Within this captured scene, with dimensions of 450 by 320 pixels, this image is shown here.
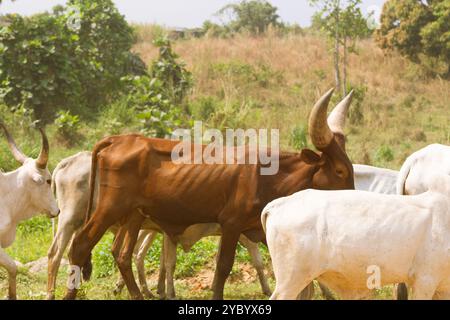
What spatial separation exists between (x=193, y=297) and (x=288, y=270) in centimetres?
275

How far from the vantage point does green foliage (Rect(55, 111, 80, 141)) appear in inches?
637

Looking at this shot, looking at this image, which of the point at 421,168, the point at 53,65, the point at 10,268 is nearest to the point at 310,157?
the point at 421,168

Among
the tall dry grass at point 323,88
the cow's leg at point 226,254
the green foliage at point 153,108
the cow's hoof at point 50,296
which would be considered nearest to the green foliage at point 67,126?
the green foliage at point 153,108

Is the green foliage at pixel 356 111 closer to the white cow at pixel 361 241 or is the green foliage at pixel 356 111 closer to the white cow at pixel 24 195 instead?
the white cow at pixel 24 195

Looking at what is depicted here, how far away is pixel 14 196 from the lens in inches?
295

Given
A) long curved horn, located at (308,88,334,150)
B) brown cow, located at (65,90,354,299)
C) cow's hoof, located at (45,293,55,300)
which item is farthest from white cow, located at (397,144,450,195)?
cow's hoof, located at (45,293,55,300)

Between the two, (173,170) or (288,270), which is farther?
(173,170)

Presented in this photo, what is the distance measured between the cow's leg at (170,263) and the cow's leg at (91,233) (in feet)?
2.60

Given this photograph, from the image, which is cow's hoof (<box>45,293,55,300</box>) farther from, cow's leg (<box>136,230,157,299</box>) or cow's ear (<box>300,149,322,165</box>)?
cow's ear (<box>300,149,322,165</box>)

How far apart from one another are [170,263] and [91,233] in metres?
1.03

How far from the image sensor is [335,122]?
7609 millimetres

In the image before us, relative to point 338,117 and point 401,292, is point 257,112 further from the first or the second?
point 401,292
